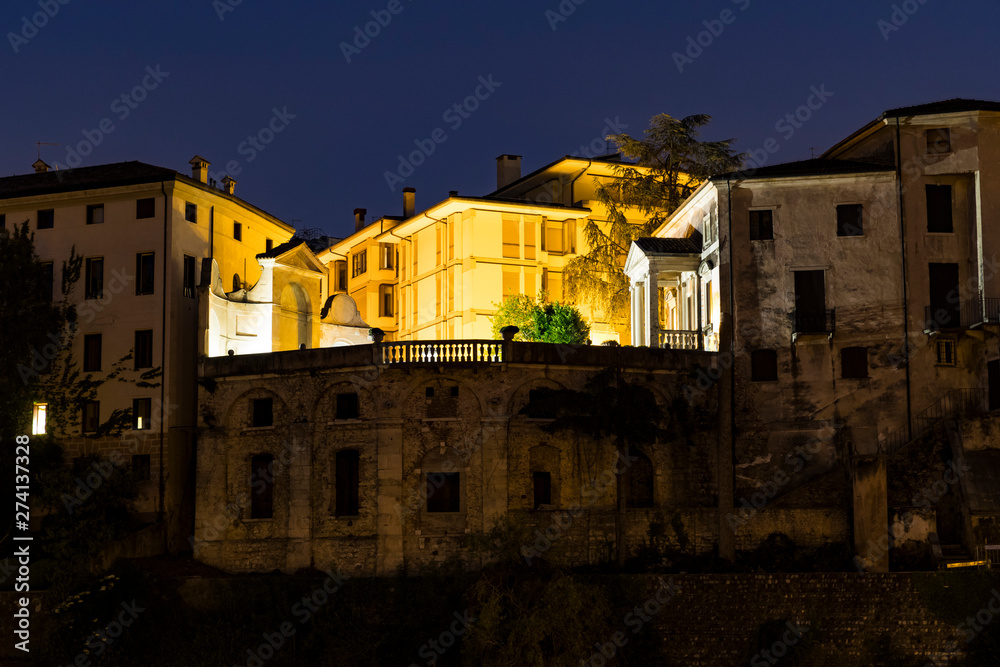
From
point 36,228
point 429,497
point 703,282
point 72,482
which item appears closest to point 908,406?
point 703,282

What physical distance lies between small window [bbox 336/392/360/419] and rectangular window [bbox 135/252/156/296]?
8296mm

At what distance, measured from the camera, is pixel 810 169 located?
4397 cm

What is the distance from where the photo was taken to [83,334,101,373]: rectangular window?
45469 millimetres

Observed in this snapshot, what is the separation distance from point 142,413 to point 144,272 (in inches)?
193

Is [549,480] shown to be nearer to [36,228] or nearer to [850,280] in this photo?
[850,280]

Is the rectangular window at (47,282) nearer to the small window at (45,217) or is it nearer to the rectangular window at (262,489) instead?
the small window at (45,217)

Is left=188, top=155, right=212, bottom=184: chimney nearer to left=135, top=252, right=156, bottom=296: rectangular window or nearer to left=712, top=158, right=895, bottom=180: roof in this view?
left=135, top=252, right=156, bottom=296: rectangular window

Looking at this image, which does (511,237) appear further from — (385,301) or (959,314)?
(959,314)

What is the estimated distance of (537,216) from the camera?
6009 cm

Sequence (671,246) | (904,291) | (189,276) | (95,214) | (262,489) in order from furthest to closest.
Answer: (671,246) → (95,214) → (189,276) → (904,291) → (262,489)

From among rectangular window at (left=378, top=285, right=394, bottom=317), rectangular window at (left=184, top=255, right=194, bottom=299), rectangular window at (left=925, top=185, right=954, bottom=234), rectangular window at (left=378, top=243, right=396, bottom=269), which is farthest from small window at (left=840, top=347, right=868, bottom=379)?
rectangular window at (left=378, top=243, right=396, bottom=269)

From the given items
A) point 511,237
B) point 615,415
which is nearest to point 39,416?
point 615,415

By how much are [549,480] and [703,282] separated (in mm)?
9899

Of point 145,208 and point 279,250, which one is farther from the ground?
point 145,208
